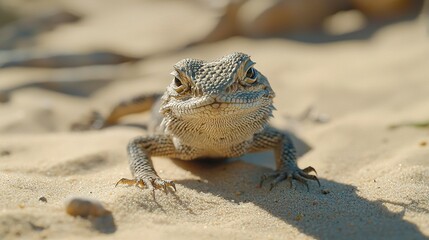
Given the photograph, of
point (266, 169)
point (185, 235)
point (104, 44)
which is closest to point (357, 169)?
point (266, 169)

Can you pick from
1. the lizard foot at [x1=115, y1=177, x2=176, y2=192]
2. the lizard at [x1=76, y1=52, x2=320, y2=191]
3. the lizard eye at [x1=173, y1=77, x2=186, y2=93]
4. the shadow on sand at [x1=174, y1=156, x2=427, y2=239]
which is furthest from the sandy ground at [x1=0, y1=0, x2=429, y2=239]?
the lizard eye at [x1=173, y1=77, x2=186, y2=93]

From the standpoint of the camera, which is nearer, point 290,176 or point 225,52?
point 290,176

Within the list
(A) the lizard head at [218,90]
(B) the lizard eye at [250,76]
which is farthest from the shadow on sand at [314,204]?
(B) the lizard eye at [250,76]

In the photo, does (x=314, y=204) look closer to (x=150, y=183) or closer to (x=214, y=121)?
(x=214, y=121)

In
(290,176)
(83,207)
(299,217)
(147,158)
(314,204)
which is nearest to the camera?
(83,207)

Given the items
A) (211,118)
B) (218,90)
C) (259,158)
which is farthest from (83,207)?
(259,158)

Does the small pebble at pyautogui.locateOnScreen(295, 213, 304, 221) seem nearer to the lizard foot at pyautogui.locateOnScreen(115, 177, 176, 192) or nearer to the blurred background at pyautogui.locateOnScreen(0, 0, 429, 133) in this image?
the lizard foot at pyautogui.locateOnScreen(115, 177, 176, 192)

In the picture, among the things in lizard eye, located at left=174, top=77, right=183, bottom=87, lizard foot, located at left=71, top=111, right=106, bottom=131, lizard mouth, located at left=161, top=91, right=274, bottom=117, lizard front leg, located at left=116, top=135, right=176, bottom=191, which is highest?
lizard foot, located at left=71, top=111, right=106, bottom=131
